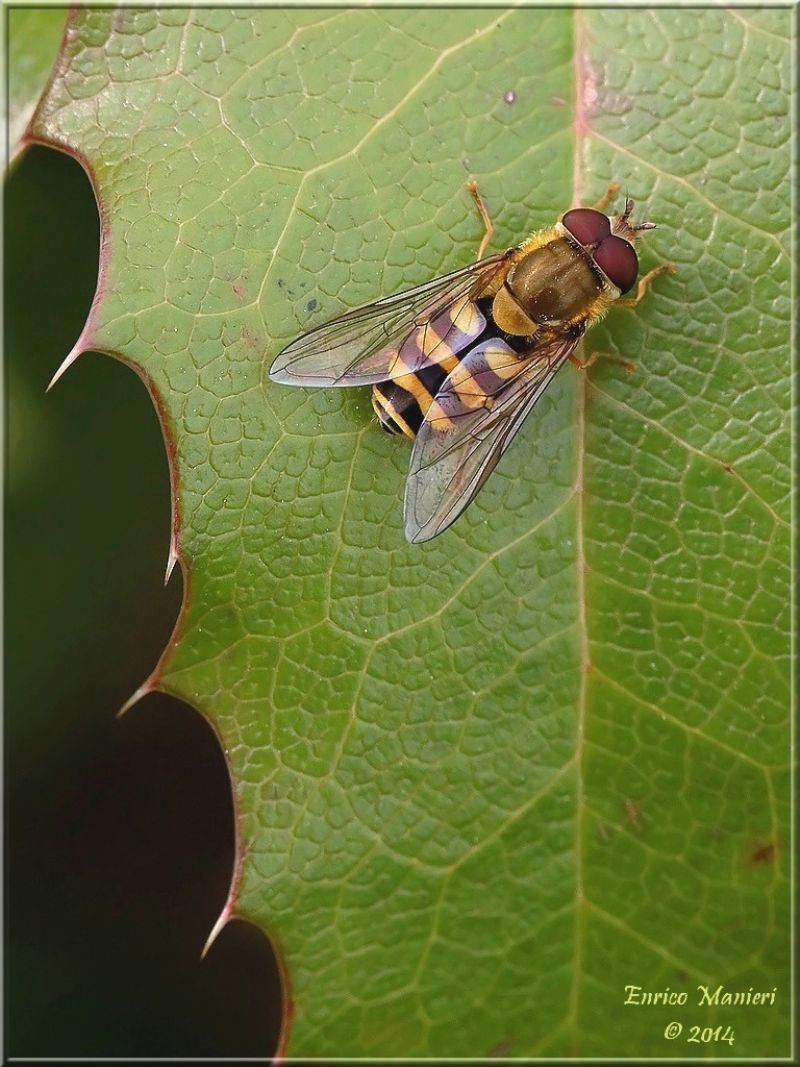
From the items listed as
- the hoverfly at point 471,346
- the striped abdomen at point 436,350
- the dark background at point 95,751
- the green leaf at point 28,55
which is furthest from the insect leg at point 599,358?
the green leaf at point 28,55

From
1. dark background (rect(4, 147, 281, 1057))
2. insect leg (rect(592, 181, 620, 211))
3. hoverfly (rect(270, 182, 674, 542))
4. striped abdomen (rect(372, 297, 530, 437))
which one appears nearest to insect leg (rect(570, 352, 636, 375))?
hoverfly (rect(270, 182, 674, 542))

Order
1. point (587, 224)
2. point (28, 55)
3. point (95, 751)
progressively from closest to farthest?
point (587, 224) < point (28, 55) < point (95, 751)

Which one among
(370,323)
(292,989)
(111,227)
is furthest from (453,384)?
(292,989)

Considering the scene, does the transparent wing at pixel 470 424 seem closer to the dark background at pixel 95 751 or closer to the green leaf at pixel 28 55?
the dark background at pixel 95 751

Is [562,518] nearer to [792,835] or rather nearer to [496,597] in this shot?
[496,597]

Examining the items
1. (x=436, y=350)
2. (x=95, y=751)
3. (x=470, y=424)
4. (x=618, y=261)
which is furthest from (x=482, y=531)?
(x=95, y=751)

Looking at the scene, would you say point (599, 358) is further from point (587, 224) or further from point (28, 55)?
point (28, 55)
